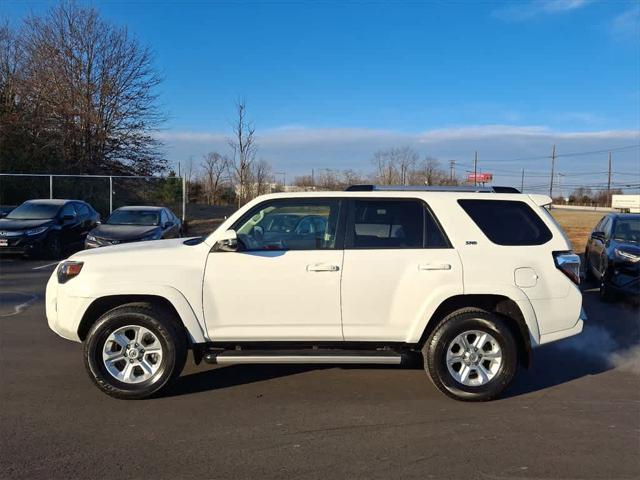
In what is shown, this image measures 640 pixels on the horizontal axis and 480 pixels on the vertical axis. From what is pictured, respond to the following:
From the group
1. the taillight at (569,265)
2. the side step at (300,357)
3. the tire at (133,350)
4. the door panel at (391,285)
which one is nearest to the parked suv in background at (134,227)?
the tire at (133,350)

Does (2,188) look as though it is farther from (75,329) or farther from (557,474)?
(557,474)

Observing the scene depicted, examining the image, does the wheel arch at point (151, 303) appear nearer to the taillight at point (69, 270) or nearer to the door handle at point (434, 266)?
the taillight at point (69, 270)

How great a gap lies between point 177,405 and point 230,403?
44 cm

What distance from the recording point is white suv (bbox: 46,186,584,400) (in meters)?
4.80

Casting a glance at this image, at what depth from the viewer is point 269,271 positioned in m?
4.82

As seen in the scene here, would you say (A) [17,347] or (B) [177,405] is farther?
(A) [17,347]

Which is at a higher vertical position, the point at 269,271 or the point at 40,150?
the point at 40,150

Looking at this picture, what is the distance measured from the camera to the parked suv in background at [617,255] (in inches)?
340

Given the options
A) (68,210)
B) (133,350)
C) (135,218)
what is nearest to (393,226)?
(133,350)

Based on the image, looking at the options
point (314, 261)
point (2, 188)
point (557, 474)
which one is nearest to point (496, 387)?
point (557, 474)

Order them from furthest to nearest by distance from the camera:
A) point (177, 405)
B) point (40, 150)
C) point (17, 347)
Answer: point (40, 150) < point (17, 347) < point (177, 405)

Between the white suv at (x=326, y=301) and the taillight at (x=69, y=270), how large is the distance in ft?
0.05

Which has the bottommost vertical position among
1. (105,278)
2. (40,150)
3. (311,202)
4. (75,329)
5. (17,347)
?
(17,347)

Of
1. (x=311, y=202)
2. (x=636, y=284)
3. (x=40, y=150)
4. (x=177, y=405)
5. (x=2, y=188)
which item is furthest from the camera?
(x=40, y=150)
